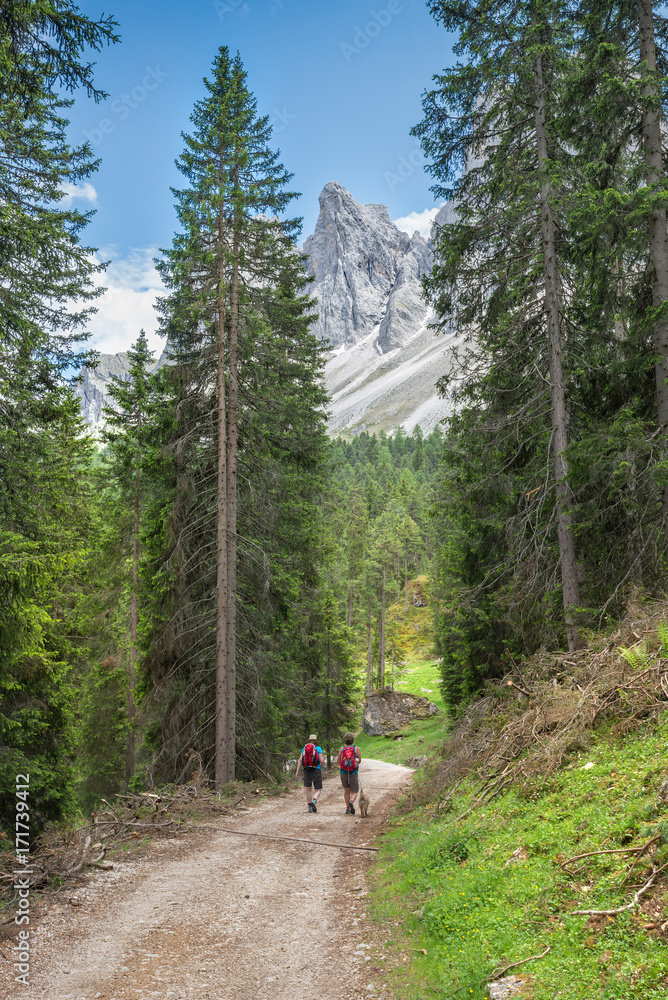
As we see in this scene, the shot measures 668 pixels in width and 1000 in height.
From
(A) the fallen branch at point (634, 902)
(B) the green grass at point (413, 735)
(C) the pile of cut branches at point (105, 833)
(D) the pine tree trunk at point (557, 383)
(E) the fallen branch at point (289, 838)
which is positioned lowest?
(B) the green grass at point (413, 735)

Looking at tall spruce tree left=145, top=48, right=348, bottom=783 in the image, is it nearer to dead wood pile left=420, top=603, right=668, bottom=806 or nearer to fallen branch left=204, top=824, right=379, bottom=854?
fallen branch left=204, top=824, right=379, bottom=854

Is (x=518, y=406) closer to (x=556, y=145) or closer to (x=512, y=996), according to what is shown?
(x=556, y=145)

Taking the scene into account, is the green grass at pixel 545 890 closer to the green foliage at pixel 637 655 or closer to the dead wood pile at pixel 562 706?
the dead wood pile at pixel 562 706

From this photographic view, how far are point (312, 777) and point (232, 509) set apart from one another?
673 cm

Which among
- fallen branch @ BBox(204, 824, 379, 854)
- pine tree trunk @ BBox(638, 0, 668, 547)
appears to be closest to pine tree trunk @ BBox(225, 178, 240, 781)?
fallen branch @ BBox(204, 824, 379, 854)

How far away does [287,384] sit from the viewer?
1742 centimetres

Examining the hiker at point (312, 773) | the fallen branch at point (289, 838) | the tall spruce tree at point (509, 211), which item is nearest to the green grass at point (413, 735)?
the hiker at point (312, 773)

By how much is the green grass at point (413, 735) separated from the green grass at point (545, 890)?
670 inches

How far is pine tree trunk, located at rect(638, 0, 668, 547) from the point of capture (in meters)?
9.52

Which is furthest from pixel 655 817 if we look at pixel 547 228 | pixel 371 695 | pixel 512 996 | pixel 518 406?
pixel 371 695

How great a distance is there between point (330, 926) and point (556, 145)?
48.1 feet

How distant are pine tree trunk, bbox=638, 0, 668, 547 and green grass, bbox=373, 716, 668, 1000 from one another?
502cm

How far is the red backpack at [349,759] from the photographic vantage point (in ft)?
40.1

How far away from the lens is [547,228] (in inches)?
435
